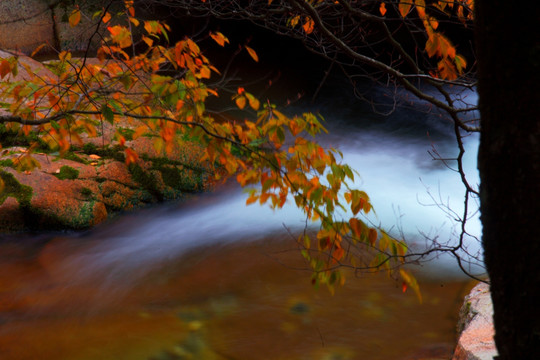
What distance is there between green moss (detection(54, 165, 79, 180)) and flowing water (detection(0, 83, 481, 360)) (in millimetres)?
800

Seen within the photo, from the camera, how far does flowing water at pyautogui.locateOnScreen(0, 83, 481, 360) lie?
3.87 metres

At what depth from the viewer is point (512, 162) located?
1.04 metres

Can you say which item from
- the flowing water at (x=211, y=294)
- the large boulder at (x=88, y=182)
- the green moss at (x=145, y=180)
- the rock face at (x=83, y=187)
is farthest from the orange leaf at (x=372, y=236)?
the green moss at (x=145, y=180)

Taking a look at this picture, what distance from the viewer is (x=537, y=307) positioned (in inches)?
40.5

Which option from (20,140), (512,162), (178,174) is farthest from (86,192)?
(512,162)

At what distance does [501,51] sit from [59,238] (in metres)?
5.78

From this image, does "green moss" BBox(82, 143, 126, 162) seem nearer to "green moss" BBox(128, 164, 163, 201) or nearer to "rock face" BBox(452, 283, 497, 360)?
"green moss" BBox(128, 164, 163, 201)

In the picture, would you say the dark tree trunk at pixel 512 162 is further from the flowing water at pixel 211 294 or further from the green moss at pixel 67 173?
the green moss at pixel 67 173

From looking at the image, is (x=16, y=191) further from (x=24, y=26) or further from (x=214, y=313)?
(x=24, y=26)

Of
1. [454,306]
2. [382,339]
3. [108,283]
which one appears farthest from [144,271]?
[454,306]

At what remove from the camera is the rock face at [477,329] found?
2.87 m

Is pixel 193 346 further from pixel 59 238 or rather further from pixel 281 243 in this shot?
pixel 59 238

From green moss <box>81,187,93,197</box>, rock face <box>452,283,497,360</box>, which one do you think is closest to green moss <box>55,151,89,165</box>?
green moss <box>81,187,93,197</box>

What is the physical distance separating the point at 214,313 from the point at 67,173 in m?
3.21
